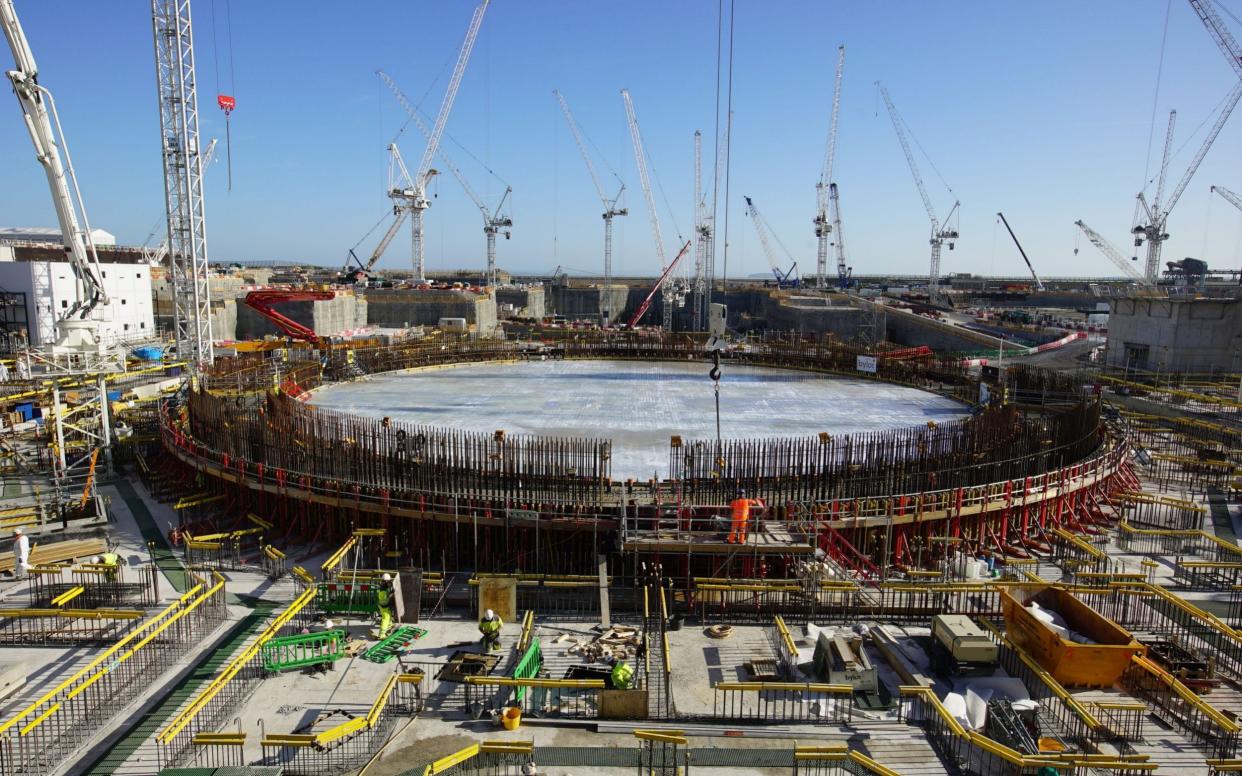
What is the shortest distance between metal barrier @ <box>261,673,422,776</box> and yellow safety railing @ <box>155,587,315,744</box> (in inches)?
38.7

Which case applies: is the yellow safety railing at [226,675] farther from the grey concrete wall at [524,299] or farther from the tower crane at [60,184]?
the grey concrete wall at [524,299]

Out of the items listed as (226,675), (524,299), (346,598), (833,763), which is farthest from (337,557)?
(524,299)

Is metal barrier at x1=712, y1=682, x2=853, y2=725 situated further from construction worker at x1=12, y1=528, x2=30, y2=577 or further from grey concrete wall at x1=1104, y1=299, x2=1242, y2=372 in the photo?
grey concrete wall at x1=1104, y1=299, x2=1242, y2=372

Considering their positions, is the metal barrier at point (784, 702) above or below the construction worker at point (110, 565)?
below

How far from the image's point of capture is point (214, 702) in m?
10.7

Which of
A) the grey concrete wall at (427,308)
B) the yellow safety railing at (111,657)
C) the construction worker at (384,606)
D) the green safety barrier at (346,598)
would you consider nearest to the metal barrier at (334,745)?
the construction worker at (384,606)

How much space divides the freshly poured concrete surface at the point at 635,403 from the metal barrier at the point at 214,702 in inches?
379

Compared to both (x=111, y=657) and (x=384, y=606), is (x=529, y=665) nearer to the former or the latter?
(x=384, y=606)

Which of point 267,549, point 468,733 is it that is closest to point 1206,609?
point 468,733

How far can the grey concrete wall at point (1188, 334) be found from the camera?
41.9 m

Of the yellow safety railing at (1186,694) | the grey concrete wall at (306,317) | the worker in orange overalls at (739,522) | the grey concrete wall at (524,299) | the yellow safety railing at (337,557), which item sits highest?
the grey concrete wall at (524,299)

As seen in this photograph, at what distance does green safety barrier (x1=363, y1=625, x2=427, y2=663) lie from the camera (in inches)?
486

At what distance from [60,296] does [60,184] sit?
22.9 meters

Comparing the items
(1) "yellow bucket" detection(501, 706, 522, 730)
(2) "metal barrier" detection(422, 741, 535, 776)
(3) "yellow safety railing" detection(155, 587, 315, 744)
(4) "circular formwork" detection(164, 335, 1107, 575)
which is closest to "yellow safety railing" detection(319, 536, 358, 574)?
(3) "yellow safety railing" detection(155, 587, 315, 744)
